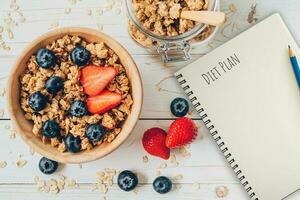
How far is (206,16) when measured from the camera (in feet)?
2.91

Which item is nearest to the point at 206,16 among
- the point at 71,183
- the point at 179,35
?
the point at 179,35

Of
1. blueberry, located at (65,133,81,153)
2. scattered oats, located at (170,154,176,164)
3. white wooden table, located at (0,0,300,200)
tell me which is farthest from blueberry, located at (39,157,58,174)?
scattered oats, located at (170,154,176,164)

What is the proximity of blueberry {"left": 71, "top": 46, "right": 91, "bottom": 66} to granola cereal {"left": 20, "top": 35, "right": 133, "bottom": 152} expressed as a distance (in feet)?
0.05

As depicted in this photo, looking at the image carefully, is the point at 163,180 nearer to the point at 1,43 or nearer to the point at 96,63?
the point at 96,63

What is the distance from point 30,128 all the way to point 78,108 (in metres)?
0.10

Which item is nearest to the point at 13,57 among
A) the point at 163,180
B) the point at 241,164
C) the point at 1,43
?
the point at 1,43

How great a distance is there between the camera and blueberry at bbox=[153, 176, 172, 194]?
1048 mm

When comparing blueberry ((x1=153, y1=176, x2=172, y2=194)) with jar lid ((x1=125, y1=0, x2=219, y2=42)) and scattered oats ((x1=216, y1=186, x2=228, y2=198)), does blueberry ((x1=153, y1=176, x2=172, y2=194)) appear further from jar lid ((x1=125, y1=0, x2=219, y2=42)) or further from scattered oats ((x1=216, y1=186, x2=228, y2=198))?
jar lid ((x1=125, y1=0, x2=219, y2=42))

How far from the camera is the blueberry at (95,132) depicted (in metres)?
0.93

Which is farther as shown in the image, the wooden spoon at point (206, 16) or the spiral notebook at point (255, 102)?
the spiral notebook at point (255, 102)

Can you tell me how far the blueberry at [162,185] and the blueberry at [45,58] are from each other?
303mm

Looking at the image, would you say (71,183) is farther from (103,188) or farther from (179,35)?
(179,35)

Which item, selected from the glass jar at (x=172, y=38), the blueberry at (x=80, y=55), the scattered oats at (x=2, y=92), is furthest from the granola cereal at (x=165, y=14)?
the scattered oats at (x=2, y=92)

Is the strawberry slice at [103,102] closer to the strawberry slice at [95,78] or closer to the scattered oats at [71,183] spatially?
the strawberry slice at [95,78]
